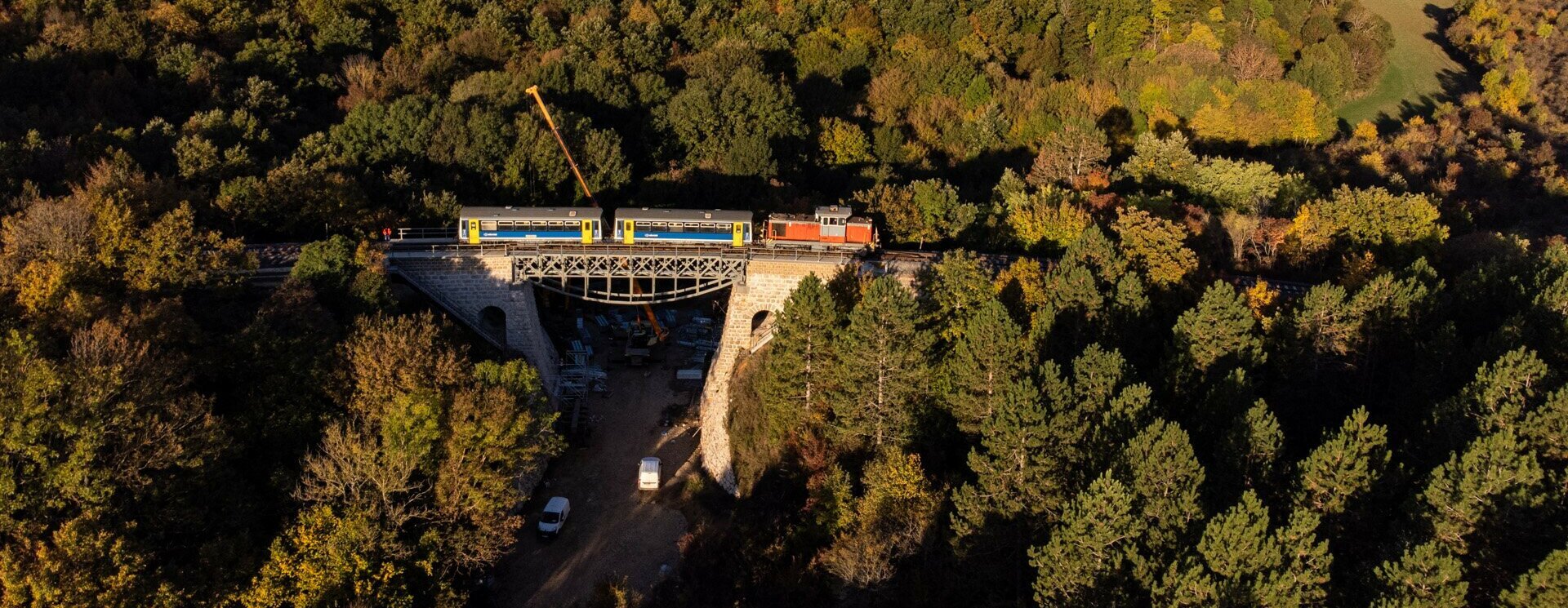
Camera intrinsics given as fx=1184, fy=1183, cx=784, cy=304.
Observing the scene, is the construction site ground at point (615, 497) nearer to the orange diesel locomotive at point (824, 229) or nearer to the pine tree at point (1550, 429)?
the orange diesel locomotive at point (824, 229)

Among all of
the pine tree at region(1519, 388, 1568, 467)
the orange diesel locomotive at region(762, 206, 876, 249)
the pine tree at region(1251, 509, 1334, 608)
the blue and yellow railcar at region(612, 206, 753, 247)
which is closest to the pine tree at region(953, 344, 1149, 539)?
the pine tree at region(1251, 509, 1334, 608)

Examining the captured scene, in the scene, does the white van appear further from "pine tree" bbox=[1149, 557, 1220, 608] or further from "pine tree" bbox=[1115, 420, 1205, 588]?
"pine tree" bbox=[1149, 557, 1220, 608]

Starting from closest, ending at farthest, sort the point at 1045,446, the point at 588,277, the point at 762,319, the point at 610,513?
the point at 1045,446
the point at 610,513
the point at 588,277
the point at 762,319

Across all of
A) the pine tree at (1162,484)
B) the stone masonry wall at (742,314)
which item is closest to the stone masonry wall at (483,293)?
the stone masonry wall at (742,314)

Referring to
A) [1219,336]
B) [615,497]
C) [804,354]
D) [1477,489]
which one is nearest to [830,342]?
[804,354]

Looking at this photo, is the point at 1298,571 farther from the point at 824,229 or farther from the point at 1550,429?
the point at 824,229

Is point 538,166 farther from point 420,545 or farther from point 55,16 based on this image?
point 55,16
